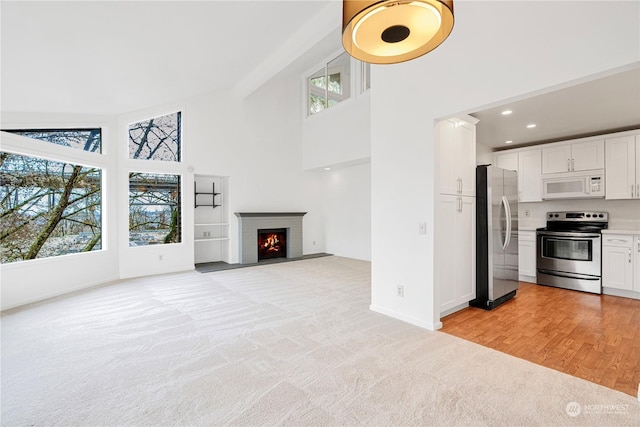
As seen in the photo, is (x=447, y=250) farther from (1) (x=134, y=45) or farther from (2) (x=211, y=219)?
(2) (x=211, y=219)

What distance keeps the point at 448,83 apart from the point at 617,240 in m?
3.70

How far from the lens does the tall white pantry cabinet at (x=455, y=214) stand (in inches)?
129

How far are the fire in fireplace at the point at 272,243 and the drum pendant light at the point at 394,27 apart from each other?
594cm

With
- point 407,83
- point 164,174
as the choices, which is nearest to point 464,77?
point 407,83

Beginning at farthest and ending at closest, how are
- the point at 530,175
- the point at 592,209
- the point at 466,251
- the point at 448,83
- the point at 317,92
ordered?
1. the point at 317,92
2. the point at 530,175
3. the point at 592,209
4. the point at 466,251
5. the point at 448,83

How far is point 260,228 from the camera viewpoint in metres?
7.10

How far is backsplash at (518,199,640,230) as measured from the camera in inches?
179

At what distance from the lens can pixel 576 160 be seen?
476 cm

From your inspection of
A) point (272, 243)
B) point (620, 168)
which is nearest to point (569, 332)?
point (620, 168)

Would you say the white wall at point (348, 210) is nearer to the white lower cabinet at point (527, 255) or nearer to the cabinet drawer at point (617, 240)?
the white lower cabinet at point (527, 255)

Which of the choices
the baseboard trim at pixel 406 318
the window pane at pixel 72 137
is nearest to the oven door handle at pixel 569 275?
the baseboard trim at pixel 406 318

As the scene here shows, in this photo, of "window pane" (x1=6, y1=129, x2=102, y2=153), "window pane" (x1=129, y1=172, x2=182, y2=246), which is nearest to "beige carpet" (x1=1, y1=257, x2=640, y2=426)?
"window pane" (x1=129, y1=172, x2=182, y2=246)

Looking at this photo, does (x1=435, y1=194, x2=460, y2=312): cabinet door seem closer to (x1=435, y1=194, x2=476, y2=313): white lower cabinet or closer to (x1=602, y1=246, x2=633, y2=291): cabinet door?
(x1=435, y1=194, x2=476, y2=313): white lower cabinet

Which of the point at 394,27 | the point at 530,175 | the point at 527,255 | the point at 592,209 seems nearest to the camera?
the point at 394,27
